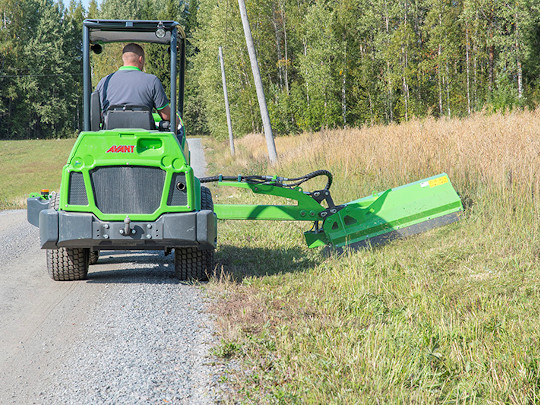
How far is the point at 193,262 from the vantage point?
561cm

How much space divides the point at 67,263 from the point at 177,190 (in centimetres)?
145

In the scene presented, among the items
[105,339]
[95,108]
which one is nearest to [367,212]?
[95,108]

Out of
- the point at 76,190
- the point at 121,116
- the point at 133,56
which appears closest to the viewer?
the point at 76,190

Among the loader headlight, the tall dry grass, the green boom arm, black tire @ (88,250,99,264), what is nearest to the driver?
the loader headlight

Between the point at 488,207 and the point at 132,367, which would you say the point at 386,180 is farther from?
the point at 132,367

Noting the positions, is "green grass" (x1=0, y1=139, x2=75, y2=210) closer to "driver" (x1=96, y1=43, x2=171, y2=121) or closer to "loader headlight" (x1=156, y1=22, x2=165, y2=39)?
"driver" (x1=96, y1=43, x2=171, y2=121)

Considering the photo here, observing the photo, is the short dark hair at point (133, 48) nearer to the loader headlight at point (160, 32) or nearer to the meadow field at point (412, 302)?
the loader headlight at point (160, 32)

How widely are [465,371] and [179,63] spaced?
466 cm

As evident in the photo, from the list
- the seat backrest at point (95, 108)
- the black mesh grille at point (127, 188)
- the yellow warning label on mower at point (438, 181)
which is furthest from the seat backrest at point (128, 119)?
the yellow warning label on mower at point (438, 181)

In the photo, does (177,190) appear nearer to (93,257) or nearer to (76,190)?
(76,190)

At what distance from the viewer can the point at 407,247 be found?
6.43 m

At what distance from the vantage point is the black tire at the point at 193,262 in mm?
5578

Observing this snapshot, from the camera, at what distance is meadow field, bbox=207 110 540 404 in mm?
3084

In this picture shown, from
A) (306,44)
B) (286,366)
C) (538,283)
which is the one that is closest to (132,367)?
(286,366)
